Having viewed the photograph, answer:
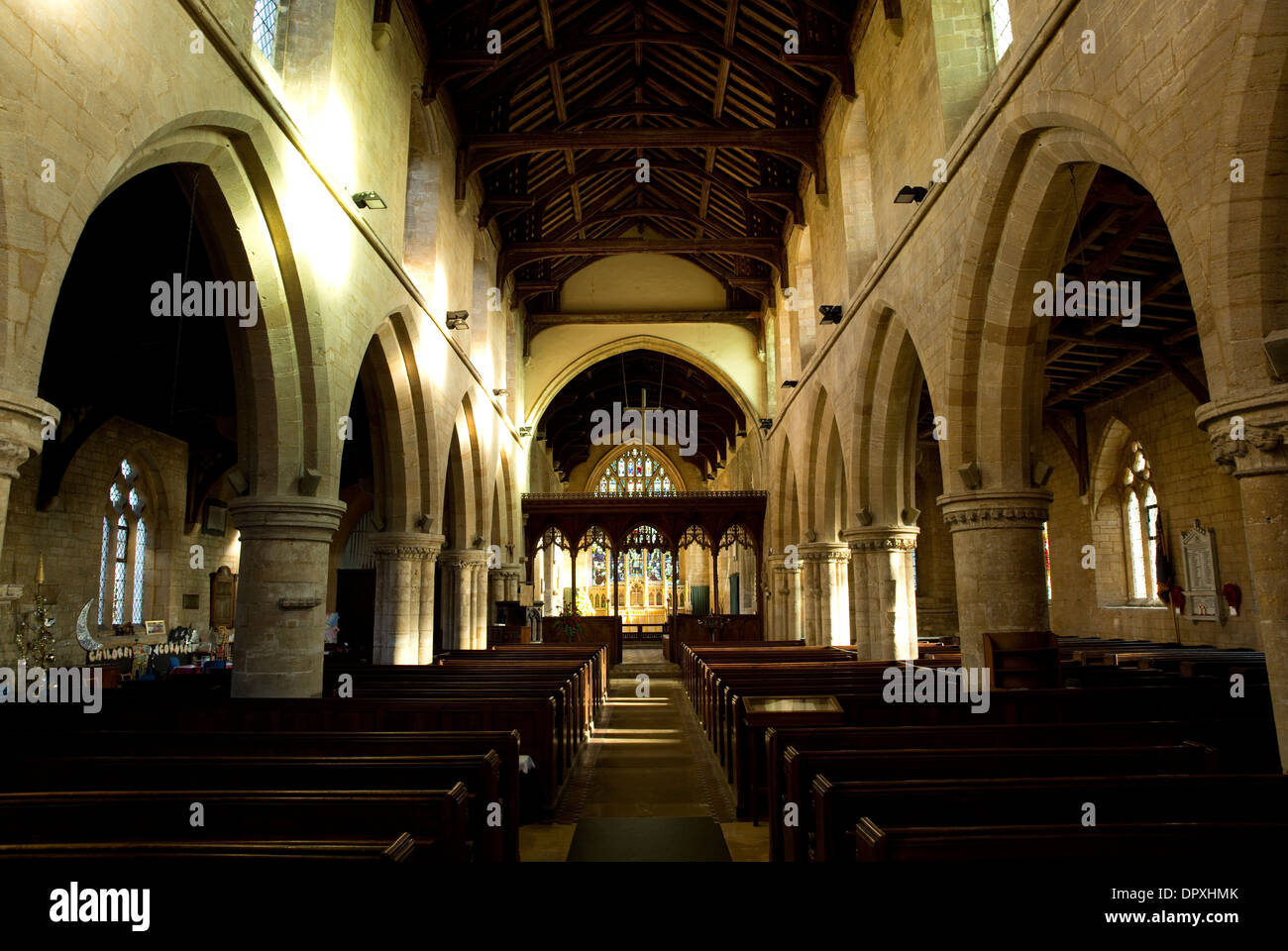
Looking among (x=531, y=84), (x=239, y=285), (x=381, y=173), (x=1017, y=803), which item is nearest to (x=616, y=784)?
(x=1017, y=803)

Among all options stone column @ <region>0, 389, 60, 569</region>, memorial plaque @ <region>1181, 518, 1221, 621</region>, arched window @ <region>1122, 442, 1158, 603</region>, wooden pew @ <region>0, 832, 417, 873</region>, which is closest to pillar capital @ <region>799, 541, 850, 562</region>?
memorial plaque @ <region>1181, 518, 1221, 621</region>

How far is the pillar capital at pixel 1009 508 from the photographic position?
652 cm

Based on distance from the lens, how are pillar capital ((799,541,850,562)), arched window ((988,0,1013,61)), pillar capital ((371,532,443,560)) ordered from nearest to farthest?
arched window ((988,0,1013,61)) < pillar capital ((371,532,443,560)) < pillar capital ((799,541,850,562))

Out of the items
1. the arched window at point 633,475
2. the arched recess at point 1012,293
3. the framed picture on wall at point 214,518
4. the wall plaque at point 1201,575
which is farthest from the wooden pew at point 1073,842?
the arched window at point 633,475

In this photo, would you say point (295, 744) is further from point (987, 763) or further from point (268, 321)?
point (268, 321)

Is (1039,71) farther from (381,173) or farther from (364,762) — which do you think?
(381,173)

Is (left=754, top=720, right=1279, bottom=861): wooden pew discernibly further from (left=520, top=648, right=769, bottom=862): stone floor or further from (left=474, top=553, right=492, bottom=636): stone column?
(left=474, top=553, right=492, bottom=636): stone column

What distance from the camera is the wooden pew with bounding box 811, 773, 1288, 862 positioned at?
292cm

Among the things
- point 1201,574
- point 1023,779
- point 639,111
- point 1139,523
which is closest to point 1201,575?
point 1201,574

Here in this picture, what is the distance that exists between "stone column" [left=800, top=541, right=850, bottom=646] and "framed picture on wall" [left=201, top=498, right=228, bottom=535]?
10.1 m

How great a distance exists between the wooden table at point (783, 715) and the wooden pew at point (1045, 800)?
1.82 meters

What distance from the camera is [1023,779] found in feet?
10.1

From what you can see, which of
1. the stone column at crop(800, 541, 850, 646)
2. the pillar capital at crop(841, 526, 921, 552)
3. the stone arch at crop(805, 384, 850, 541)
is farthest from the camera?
the stone column at crop(800, 541, 850, 646)

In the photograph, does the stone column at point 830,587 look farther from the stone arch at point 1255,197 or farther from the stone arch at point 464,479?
the stone arch at point 1255,197
